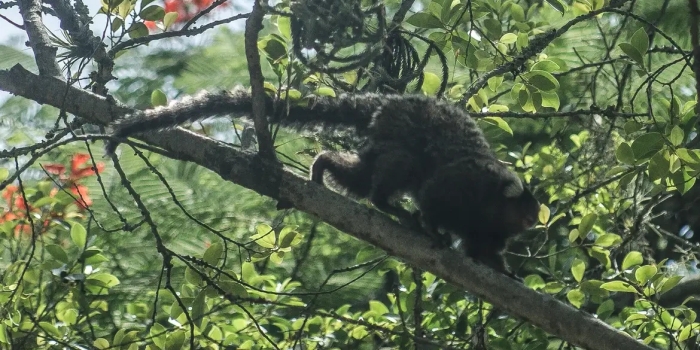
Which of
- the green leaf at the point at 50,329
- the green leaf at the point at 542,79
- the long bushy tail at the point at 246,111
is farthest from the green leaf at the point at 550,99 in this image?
the green leaf at the point at 50,329

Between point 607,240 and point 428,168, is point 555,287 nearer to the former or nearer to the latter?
point 607,240

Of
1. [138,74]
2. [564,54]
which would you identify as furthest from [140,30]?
[564,54]

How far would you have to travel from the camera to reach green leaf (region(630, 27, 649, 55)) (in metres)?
3.63

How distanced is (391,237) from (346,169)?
1169 millimetres

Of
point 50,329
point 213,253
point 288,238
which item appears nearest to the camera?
point 213,253

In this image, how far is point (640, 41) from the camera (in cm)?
365

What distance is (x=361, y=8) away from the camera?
12.2 ft

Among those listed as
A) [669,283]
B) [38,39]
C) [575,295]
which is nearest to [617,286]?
[669,283]

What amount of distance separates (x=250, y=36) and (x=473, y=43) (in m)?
1.24

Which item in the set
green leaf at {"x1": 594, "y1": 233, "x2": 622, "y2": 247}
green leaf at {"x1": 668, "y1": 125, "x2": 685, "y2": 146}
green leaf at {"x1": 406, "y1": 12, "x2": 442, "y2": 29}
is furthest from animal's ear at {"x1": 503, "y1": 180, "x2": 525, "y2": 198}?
green leaf at {"x1": 668, "y1": 125, "x2": 685, "y2": 146}

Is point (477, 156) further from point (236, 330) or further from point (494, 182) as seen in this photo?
point (236, 330)

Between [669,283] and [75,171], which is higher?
[75,171]

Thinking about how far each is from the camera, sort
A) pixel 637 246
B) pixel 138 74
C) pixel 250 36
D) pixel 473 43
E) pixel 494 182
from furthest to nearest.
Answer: pixel 138 74
pixel 637 246
pixel 494 182
pixel 473 43
pixel 250 36

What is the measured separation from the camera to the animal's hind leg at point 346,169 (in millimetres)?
5012
